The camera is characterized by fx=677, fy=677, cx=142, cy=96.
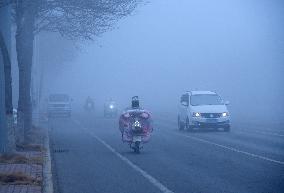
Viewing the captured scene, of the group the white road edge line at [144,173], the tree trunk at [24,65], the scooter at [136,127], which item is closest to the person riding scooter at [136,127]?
the scooter at [136,127]

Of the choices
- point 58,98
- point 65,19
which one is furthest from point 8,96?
point 58,98

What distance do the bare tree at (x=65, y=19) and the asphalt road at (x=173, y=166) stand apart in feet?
7.86

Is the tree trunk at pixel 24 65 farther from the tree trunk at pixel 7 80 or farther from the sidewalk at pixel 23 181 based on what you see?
the sidewalk at pixel 23 181

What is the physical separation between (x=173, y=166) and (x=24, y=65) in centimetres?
960

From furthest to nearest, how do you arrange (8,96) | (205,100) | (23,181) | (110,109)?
(110,109) < (205,100) < (8,96) < (23,181)

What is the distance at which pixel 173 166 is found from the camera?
17.0m

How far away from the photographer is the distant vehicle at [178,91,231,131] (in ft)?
104

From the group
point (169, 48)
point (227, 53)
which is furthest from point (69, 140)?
point (169, 48)

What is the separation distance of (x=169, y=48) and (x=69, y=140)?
112 m

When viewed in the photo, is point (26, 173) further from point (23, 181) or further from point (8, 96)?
point (8, 96)

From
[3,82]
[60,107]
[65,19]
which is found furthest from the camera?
[60,107]

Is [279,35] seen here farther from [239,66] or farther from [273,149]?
[273,149]

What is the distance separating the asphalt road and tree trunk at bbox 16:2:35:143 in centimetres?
142

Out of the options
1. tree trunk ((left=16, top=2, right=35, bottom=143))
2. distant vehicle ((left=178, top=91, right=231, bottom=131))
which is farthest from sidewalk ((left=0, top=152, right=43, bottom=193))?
distant vehicle ((left=178, top=91, right=231, bottom=131))
